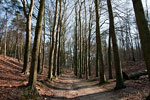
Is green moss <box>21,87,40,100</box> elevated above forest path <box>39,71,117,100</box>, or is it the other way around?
green moss <box>21,87,40,100</box>

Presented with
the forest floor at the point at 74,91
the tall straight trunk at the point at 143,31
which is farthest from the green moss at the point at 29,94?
the tall straight trunk at the point at 143,31

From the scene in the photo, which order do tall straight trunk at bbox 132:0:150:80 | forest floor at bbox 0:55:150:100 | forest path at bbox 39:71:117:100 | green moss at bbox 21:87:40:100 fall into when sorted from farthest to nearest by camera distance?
forest path at bbox 39:71:117:100 < forest floor at bbox 0:55:150:100 < green moss at bbox 21:87:40:100 < tall straight trunk at bbox 132:0:150:80

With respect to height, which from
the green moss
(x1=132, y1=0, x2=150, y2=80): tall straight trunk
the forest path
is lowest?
the forest path

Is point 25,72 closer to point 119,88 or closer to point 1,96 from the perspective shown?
point 1,96

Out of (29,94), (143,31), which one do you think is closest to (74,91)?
(29,94)

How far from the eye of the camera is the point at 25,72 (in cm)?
980

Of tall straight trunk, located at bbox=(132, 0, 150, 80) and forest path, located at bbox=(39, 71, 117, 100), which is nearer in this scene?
tall straight trunk, located at bbox=(132, 0, 150, 80)

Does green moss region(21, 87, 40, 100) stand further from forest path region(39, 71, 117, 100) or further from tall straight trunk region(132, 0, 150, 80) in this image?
tall straight trunk region(132, 0, 150, 80)

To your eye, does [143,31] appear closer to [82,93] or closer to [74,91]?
[82,93]

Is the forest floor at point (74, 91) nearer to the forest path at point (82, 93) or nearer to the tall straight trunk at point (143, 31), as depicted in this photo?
the forest path at point (82, 93)

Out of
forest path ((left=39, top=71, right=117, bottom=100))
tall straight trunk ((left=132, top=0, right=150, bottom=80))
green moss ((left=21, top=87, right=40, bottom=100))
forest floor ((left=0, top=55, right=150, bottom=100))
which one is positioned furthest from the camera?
forest path ((left=39, top=71, right=117, bottom=100))

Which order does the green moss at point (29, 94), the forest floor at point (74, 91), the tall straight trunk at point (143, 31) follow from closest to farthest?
the tall straight trunk at point (143, 31)
the green moss at point (29, 94)
the forest floor at point (74, 91)

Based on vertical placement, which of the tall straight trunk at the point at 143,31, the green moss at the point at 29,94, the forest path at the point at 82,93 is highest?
the tall straight trunk at the point at 143,31

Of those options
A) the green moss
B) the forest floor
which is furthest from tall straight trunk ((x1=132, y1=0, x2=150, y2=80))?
the green moss
